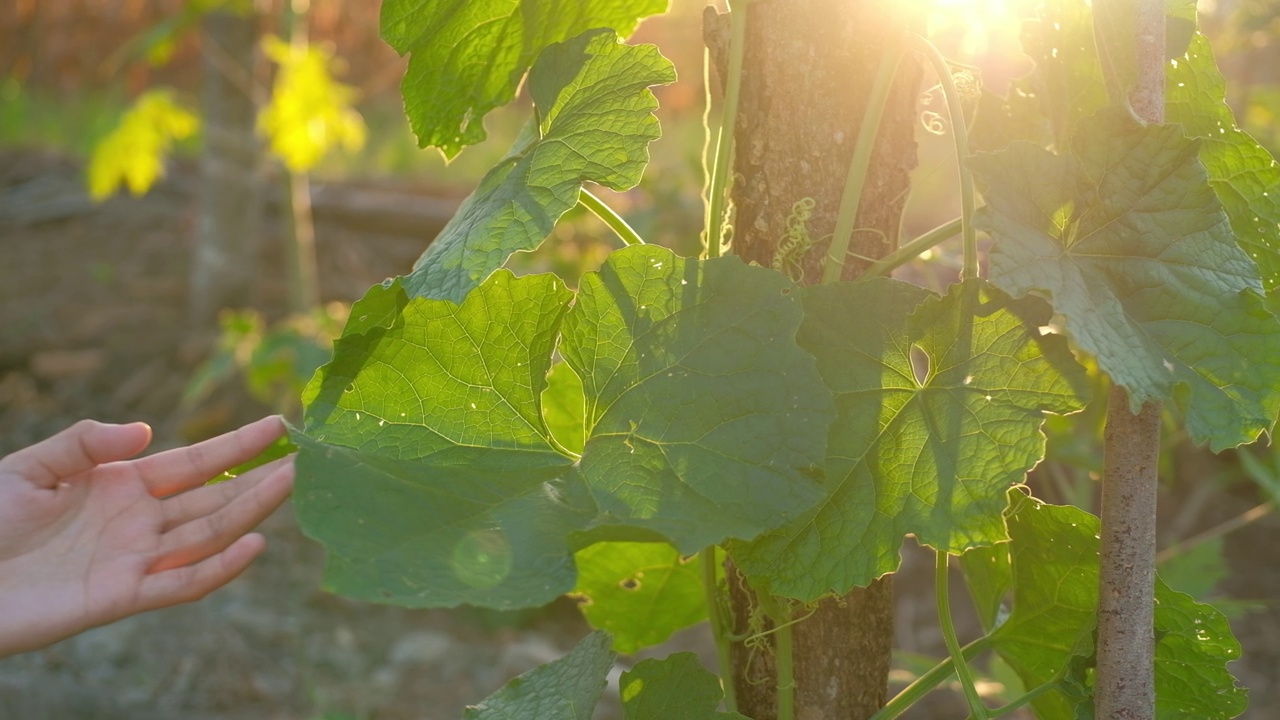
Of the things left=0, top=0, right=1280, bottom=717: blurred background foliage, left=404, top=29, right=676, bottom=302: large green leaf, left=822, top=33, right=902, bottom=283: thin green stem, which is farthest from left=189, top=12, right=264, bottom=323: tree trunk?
left=822, top=33, right=902, bottom=283: thin green stem

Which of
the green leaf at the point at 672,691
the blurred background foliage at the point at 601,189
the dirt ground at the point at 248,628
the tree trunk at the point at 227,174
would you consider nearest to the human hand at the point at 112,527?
the green leaf at the point at 672,691

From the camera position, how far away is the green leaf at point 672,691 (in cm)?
92

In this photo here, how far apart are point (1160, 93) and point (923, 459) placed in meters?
0.34

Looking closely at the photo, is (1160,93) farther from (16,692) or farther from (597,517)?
(16,692)

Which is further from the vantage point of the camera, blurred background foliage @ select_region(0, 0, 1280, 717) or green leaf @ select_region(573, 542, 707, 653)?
blurred background foliage @ select_region(0, 0, 1280, 717)

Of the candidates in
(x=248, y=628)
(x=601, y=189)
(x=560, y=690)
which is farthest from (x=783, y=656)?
(x=601, y=189)

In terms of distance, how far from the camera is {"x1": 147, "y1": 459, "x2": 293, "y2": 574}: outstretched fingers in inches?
38.7

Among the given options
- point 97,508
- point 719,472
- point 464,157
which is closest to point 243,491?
point 97,508

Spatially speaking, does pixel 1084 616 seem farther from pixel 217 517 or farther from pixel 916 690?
pixel 217 517

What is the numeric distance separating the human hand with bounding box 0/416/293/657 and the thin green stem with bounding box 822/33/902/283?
520mm

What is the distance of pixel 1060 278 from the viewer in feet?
2.57

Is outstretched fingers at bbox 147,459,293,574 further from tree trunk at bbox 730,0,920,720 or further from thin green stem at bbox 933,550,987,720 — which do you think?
thin green stem at bbox 933,550,987,720

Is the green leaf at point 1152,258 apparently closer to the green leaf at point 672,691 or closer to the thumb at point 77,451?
the green leaf at point 672,691

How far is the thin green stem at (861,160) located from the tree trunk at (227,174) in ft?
13.4
